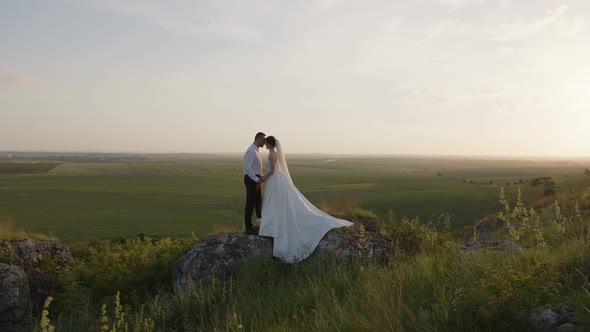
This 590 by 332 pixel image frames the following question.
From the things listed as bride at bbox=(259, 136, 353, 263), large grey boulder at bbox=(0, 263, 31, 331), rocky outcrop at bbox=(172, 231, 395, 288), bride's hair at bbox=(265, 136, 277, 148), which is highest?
bride's hair at bbox=(265, 136, 277, 148)

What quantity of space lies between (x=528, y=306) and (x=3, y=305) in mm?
8846

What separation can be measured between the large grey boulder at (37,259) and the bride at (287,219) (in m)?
5.13

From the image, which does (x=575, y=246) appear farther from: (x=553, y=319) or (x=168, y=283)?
(x=168, y=283)

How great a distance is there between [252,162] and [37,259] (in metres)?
5.96

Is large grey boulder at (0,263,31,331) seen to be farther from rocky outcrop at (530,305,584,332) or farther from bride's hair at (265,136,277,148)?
rocky outcrop at (530,305,584,332)

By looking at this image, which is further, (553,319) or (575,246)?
(575,246)

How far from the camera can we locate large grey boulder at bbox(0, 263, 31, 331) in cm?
778

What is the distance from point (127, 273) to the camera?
9.49m

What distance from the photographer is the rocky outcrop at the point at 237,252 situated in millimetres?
8562

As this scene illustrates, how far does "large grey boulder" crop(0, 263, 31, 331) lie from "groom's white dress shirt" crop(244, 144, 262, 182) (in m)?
5.36

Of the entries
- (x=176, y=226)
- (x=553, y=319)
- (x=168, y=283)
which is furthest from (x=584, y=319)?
(x=176, y=226)

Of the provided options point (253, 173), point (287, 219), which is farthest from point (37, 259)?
point (287, 219)

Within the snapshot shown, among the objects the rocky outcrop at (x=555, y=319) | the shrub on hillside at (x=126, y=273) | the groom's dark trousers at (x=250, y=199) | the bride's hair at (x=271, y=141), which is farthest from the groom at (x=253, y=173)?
the rocky outcrop at (x=555, y=319)

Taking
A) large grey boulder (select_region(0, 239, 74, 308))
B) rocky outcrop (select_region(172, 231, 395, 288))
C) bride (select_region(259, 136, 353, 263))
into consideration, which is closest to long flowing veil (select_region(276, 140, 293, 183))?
bride (select_region(259, 136, 353, 263))
